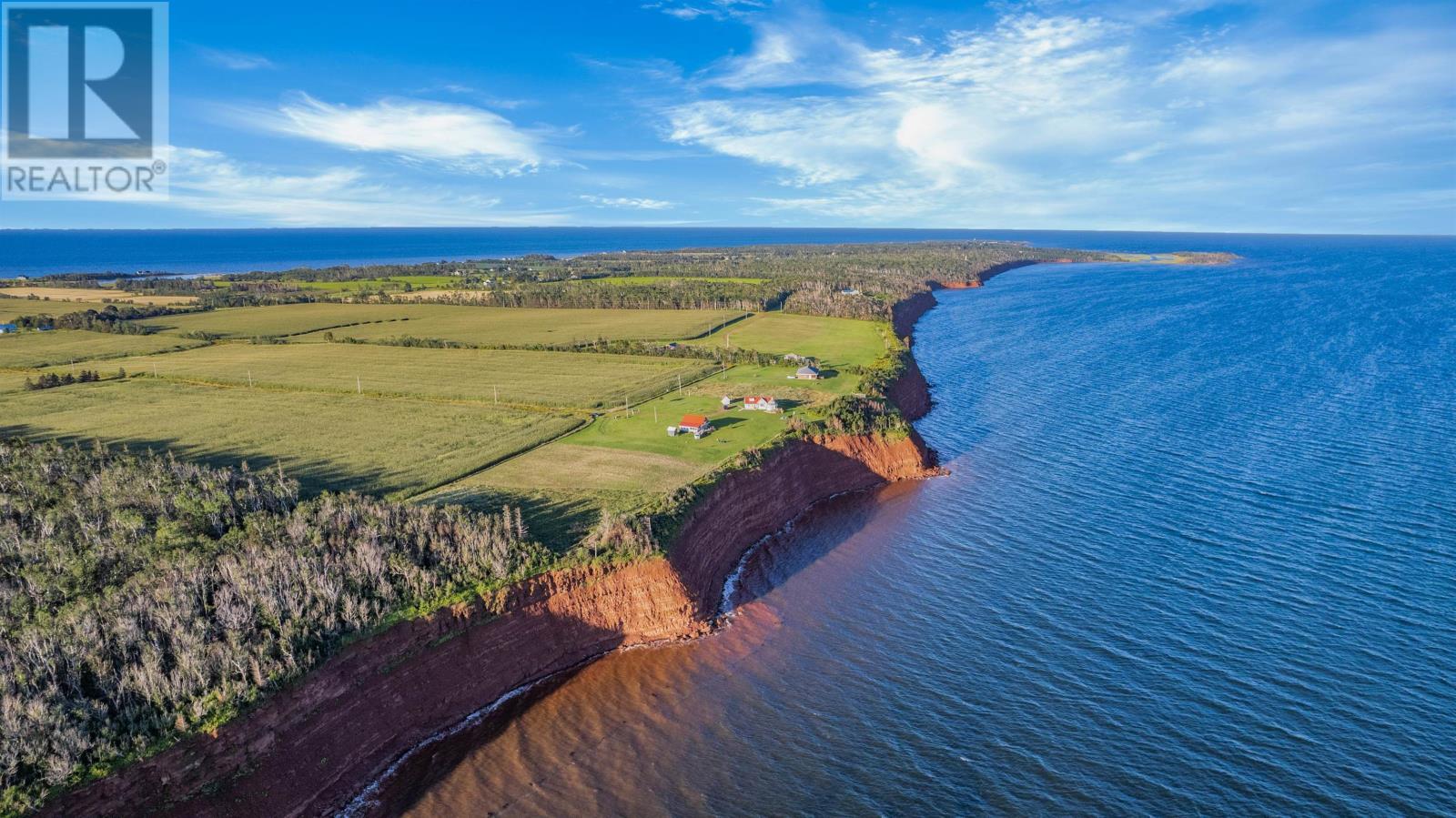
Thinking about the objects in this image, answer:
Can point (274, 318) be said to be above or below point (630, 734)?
above

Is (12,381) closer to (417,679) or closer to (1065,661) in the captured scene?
(417,679)

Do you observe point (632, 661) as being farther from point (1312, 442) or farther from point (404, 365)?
point (404, 365)

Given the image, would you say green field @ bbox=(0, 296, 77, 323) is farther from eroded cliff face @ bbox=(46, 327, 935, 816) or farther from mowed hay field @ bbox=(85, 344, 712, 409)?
eroded cliff face @ bbox=(46, 327, 935, 816)

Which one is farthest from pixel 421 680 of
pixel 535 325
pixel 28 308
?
pixel 28 308

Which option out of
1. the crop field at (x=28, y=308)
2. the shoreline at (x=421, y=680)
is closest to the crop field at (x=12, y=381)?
the crop field at (x=28, y=308)

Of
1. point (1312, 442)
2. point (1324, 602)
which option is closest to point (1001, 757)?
point (1324, 602)

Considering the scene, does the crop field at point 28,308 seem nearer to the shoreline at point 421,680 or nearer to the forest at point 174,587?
the forest at point 174,587
